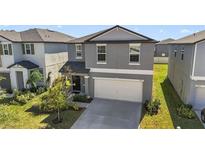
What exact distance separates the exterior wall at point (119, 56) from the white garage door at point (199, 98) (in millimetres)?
4289

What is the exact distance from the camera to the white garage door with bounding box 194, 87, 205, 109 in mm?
14018

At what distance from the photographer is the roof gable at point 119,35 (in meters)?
15.1

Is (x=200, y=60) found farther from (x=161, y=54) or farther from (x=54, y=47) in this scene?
(x=161, y=54)

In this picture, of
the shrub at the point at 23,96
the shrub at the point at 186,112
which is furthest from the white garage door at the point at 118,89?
the shrub at the point at 23,96

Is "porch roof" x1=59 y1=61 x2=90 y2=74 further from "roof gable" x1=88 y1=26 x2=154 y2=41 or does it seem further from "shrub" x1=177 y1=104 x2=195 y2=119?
"shrub" x1=177 y1=104 x2=195 y2=119

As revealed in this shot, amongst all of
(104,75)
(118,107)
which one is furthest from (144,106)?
(104,75)

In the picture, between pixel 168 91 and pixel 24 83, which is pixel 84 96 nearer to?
pixel 24 83

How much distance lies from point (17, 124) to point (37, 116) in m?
1.64

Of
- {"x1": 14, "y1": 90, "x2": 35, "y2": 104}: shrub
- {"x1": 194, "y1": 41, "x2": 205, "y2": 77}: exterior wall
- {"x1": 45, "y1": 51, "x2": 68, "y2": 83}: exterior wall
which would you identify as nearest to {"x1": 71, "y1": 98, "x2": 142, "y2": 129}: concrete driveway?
{"x1": 194, "y1": 41, "x2": 205, "y2": 77}: exterior wall

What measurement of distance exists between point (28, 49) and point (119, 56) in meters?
11.4

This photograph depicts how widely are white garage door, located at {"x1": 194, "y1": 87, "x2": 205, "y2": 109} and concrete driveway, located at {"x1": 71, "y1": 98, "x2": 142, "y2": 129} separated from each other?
4728 millimetres

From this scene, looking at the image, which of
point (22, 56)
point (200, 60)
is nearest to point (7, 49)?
point (22, 56)

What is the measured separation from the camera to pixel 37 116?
13.6m

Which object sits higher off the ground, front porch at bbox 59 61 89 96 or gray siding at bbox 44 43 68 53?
gray siding at bbox 44 43 68 53
